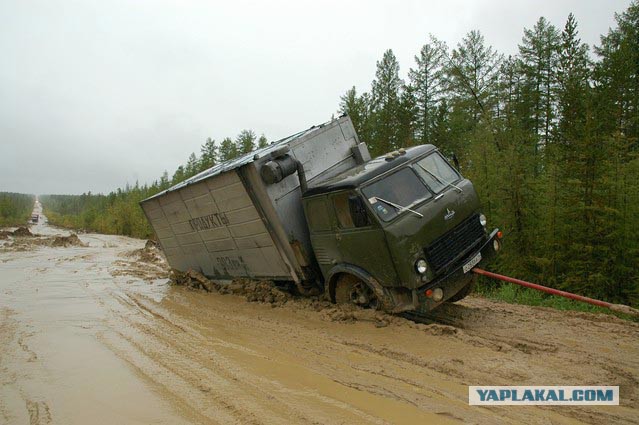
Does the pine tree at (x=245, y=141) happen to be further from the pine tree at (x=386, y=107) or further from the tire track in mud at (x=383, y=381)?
the tire track in mud at (x=383, y=381)

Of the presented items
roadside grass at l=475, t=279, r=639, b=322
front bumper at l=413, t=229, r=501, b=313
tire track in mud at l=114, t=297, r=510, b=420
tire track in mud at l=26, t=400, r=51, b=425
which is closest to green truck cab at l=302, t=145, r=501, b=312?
front bumper at l=413, t=229, r=501, b=313

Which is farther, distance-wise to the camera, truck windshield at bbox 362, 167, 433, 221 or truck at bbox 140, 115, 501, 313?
truck windshield at bbox 362, 167, 433, 221

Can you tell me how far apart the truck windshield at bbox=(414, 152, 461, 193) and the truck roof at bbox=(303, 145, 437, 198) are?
139 mm

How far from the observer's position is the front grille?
18.7 ft

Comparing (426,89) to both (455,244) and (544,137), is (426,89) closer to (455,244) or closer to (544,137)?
(544,137)

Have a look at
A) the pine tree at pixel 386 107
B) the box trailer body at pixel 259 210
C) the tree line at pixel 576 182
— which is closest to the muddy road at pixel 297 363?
the box trailer body at pixel 259 210

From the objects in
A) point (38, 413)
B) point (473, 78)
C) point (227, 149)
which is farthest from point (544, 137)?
point (227, 149)

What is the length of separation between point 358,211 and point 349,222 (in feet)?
0.90

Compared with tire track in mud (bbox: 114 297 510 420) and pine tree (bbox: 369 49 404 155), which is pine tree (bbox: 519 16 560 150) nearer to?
pine tree (bbox: 369 49 404 155)

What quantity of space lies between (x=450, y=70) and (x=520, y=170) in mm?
16325

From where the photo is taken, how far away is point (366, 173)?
20.1 ft

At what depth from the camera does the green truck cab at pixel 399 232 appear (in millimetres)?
5617

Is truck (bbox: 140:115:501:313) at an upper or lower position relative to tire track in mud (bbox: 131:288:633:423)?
upper

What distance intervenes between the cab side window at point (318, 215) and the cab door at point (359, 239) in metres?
0.16
